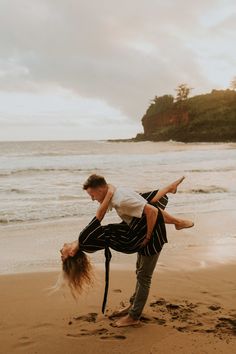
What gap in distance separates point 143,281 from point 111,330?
615 millimetres

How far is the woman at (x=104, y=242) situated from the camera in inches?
170

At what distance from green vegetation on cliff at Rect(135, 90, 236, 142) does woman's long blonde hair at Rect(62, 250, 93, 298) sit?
8857cm

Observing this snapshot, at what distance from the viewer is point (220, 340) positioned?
4246 millimetres

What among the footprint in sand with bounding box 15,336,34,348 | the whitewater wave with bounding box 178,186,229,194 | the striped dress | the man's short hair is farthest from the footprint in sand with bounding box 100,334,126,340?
the whitewater wave with bounding box 178,186,229,194

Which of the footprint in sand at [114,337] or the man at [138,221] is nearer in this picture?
the man at [138,221]

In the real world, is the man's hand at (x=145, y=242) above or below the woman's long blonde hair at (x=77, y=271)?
above

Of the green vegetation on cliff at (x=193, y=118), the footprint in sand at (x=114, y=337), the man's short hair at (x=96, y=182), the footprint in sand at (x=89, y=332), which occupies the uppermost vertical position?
the green vegetation on cliff at (x=193, y=118)

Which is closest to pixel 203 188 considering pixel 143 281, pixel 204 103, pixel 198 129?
pixel 143 281

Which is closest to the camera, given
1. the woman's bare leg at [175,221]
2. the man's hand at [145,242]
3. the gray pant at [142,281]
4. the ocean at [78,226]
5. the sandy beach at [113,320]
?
the sandy beach at [113,320]

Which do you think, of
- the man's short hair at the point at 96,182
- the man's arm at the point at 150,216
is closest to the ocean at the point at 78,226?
the man's arm at the point at 150,216

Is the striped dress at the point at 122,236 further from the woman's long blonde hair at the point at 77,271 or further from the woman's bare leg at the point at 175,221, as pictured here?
the woman's bare leg at the point at 175,221

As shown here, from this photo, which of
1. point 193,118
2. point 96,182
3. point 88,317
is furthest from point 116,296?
point 193,118

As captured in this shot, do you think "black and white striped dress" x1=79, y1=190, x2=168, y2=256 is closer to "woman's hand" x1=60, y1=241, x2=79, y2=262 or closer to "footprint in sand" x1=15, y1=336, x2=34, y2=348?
"woman's hand" x1=60, y1=241, x2=79, y2=262

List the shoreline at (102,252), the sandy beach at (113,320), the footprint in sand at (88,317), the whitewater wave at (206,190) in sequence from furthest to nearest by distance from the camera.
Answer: the whitewater wave at (206,190)
the shoreline at (102,252)
the footprint in sand at (88,317)
the sandy beach at (113,320)
